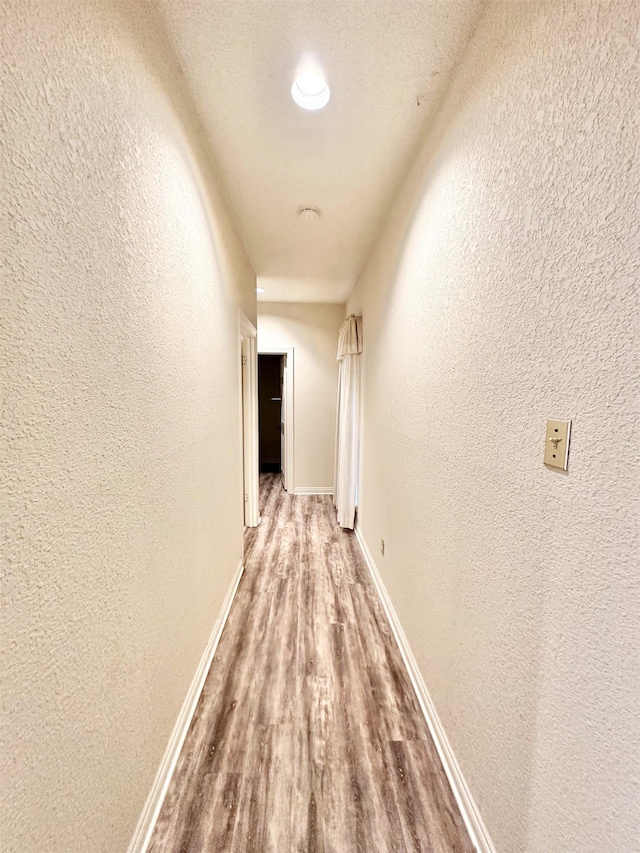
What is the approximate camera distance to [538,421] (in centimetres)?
72

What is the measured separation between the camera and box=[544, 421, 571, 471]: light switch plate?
2.11 feet

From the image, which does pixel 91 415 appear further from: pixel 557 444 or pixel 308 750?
pixel 308 750

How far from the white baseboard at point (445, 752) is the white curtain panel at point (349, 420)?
133cm

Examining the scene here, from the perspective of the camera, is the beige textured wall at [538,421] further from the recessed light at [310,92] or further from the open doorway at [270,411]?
the open doorway at [270,411]

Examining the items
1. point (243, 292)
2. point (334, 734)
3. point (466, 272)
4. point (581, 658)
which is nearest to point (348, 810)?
point (334, 734)

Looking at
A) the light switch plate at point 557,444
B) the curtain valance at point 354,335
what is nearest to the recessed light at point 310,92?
the light switch plate at point 557,444

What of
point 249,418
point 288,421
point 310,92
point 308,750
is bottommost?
point 308,750

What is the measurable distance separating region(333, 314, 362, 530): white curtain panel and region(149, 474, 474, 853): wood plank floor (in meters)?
1.21

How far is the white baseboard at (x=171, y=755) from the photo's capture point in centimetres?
89

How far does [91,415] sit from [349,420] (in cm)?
258

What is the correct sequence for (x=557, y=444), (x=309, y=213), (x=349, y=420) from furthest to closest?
(x=349, y=420) → (x=309, y=213) → (x=557, y=444)

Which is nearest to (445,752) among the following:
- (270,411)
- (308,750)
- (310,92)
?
(308,750)

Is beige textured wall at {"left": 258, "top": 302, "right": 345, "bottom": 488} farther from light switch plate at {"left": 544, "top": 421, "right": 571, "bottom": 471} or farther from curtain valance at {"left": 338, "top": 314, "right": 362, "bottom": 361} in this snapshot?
light switch plate at {"left": 544, "top": 421, "right": 571, "bottom": 471}

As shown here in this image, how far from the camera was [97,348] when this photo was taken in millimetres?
697
